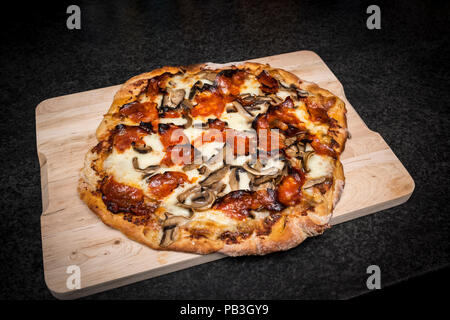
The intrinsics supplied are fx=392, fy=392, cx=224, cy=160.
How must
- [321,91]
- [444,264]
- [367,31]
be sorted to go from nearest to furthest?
[444,264] → [321,91] → [367,31]

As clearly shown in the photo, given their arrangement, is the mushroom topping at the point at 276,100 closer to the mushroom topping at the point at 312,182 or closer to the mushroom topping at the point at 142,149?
the mushroom topping at the point at 312,182

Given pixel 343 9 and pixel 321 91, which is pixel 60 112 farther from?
pixel 343 9

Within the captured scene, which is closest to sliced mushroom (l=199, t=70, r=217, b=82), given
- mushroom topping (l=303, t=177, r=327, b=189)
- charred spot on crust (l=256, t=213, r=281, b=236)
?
mushroom topping (l=303, t=177, r=327, b=189)

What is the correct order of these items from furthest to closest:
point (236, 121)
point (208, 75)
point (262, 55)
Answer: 1. point (262, 55)
2. point (208, 75)
3. point (236, 121)

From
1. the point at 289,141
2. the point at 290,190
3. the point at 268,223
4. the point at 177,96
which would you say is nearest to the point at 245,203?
the point at 268,223

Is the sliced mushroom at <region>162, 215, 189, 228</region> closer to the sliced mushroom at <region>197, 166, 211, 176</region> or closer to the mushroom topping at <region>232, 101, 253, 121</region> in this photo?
the sliced mushroom at <region>197, 166, 211, 176</region>

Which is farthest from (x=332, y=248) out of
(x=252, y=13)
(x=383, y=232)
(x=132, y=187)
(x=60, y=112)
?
(x=252, y=13)

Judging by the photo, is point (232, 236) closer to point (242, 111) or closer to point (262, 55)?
point (242, 111)
